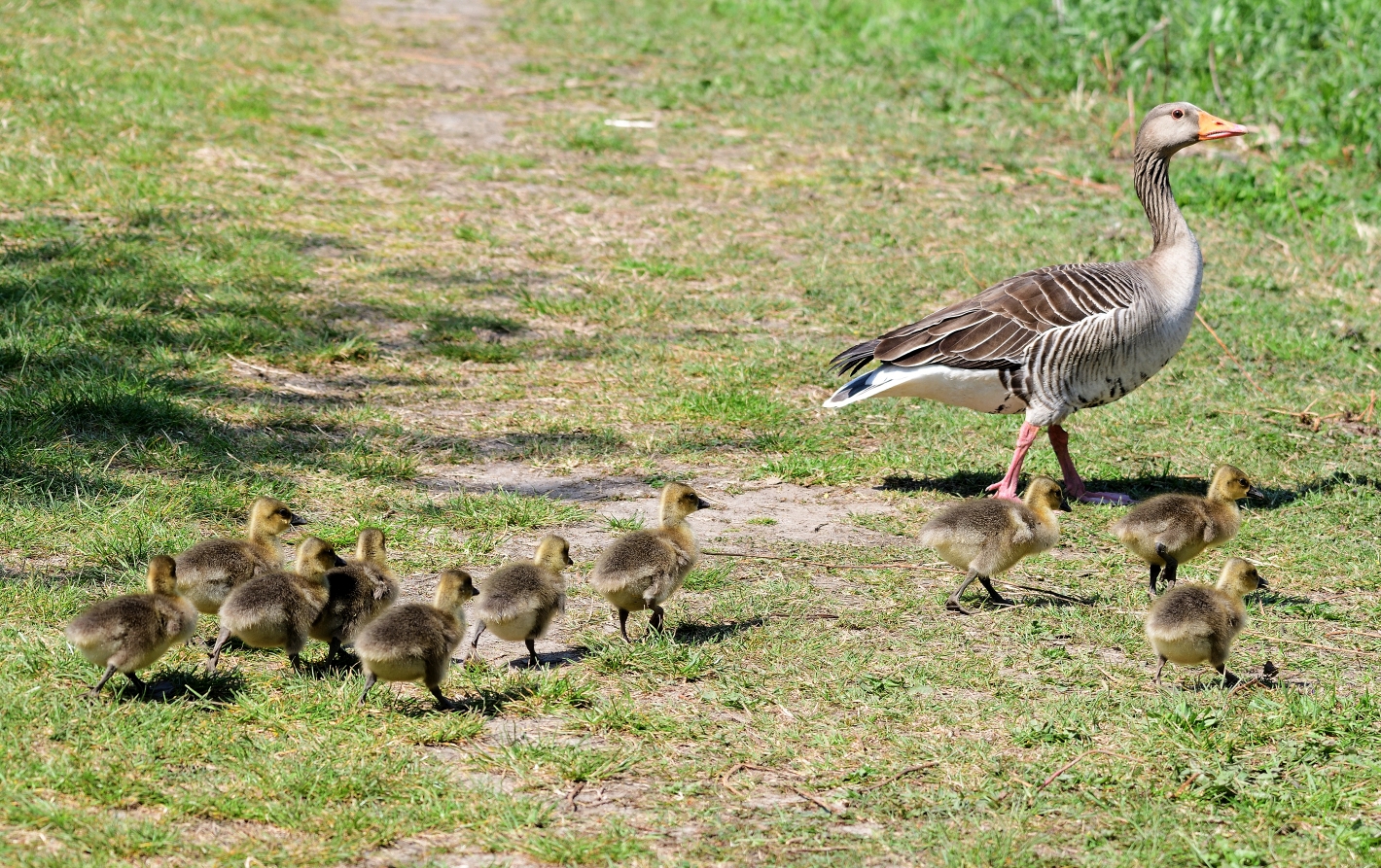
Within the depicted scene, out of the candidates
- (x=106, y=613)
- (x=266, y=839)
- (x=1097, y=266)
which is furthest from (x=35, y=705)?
(x=1097, y=266)

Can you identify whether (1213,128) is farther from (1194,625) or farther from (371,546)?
(371,546)

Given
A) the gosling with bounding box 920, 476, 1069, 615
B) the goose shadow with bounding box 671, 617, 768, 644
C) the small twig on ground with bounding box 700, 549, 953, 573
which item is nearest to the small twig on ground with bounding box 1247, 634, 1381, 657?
the gosling with bounding box 920, 476, 1069, 615

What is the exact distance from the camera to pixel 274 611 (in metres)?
4.89

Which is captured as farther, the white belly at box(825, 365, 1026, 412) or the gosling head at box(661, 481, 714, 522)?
the white belly at box(825, 365, 1026, 412)

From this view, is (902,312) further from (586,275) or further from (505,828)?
(505,828)

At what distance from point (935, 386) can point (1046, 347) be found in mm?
629

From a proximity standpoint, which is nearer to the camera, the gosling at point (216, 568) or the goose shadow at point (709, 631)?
the gosling at point (216, 568)

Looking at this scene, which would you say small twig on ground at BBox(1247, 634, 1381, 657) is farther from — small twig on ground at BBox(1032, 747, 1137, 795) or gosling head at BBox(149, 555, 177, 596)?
gosling head at BBox(149, 555, 177, 596)

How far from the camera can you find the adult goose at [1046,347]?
767 cm

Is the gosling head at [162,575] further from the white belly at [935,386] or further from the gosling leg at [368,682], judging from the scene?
the white belly at [935,386]

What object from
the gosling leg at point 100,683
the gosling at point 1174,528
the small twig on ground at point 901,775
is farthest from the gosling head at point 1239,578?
the gosling leg at point 100,683

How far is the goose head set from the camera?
8461mm

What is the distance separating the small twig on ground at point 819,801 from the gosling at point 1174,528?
2331mm

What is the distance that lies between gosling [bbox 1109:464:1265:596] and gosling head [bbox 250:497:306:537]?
354 centimetres
